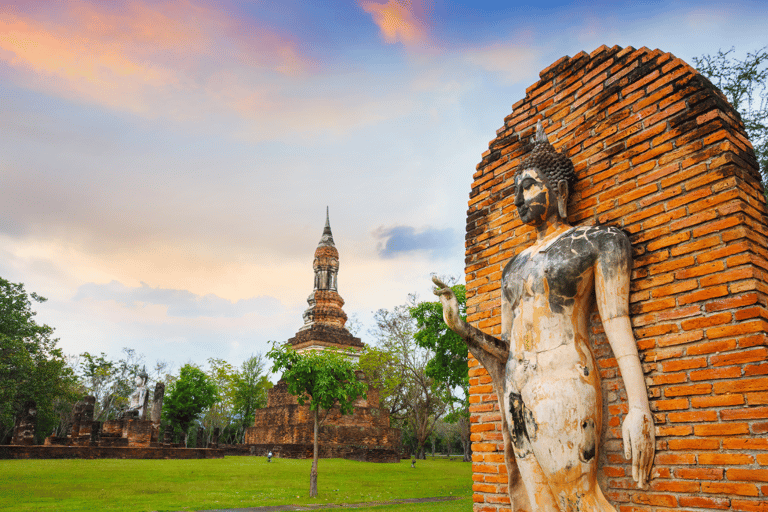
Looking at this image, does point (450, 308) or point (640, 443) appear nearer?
point (640, 443)

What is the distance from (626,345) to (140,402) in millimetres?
30717

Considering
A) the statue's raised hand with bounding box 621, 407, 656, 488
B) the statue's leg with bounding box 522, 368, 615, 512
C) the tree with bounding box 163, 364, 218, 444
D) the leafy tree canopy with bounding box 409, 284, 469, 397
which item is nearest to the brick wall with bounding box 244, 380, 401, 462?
the tree with bounding box 163, 364, 218, 444

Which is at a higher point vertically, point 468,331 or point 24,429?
point 468,331

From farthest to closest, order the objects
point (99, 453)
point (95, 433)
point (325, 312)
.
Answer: point (325, 312) < point (95, 433) < point (99, 453)

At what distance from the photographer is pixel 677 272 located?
3.11 metres

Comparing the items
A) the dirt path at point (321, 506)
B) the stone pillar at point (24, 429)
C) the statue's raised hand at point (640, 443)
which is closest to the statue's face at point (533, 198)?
the statue's raised hand at point (640, 443)

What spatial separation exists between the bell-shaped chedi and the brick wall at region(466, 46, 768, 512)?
3046 centimetres

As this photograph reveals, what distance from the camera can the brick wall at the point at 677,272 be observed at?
2746 millimetres

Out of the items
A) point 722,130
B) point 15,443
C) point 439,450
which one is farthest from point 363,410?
point 439,450

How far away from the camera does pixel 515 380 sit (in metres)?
3.26

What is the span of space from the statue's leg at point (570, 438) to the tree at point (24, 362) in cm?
2883

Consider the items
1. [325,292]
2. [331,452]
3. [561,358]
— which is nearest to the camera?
[561,358]

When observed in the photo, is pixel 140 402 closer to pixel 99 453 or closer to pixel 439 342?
pixel 99 453

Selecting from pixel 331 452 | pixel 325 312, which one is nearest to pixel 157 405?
pixel 331 452
